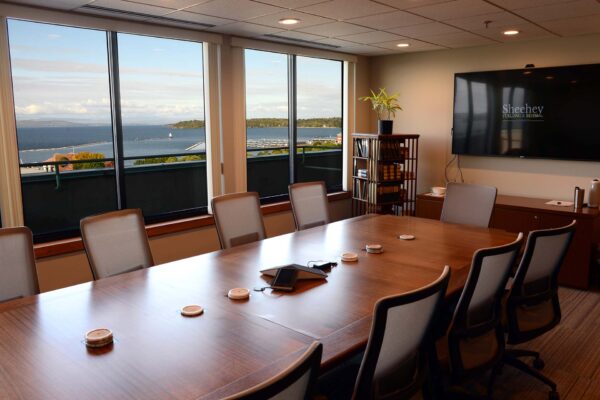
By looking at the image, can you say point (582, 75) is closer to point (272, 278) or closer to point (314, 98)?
point (314, 98)

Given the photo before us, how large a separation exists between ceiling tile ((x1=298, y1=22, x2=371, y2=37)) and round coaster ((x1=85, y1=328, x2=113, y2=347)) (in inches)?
134

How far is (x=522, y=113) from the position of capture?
5195mm

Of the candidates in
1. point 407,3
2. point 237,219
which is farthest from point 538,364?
point 407,3

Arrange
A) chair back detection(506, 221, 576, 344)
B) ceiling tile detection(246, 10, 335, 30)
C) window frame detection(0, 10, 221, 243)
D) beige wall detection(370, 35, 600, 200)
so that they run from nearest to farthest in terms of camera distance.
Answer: chair back detection(506, 221, 576, 344) → window frame detection(0, 10, 221, 243) → ceiling tile detection(246, 10, 335, 30) → beige wall detection(370, 35, 600, 200)

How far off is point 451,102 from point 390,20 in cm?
202

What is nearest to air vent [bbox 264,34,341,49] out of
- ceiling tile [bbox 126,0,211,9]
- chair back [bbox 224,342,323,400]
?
ceiling tile [bbox 126,0,211,9]

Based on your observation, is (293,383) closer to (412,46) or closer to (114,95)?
(114,95)

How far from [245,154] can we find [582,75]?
347 cm

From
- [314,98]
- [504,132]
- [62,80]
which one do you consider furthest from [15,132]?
[504,132]

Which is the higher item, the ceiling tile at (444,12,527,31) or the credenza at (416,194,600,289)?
the ceiling tile at (444,12,527,31)

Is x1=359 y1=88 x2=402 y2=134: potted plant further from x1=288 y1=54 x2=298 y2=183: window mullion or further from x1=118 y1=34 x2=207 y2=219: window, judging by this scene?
x1=118 y1=34 x2=207 y2=219: window

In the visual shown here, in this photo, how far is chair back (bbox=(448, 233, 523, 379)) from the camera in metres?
2.07

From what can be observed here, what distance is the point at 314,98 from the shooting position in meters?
6.14

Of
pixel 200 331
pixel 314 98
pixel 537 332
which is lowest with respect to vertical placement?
pixel 537 332
